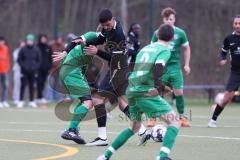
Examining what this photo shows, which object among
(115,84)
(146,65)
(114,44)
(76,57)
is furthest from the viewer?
(76,57)

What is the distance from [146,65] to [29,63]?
13921 millimetres

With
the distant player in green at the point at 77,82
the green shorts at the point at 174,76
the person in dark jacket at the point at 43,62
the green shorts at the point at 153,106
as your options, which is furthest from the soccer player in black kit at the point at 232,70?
the person in dark jacket at the point at 43,62

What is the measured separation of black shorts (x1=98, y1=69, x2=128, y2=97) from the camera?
12.4 metres

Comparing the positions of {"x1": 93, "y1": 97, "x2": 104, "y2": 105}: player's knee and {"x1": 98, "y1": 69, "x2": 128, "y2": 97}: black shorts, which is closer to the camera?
{"x1": 93, "y1": 97, "x2": 104, "y2": 105}: player's knee

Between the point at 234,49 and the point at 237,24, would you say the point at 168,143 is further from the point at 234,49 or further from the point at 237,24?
the point at 234,49

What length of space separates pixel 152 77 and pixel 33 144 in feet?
10.3

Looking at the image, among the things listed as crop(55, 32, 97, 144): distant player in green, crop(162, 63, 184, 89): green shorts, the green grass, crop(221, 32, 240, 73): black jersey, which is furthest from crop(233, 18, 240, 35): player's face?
crop(55, 32, 97, 144): distant player in green

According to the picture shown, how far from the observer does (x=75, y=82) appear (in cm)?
1252

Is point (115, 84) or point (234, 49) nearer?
point (115, 84)

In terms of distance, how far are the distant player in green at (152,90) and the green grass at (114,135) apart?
31.5 inches

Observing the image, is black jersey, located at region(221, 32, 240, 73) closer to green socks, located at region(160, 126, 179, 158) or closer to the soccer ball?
the soccer ball

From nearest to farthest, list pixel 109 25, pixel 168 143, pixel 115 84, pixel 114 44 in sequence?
pixel 168 143 → pixel 109 25 → pixel 114 44 → pixel 115 84

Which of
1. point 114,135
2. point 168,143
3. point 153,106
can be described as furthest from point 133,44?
point 168,143

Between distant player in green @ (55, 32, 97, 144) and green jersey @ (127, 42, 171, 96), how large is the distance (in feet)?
8.40
